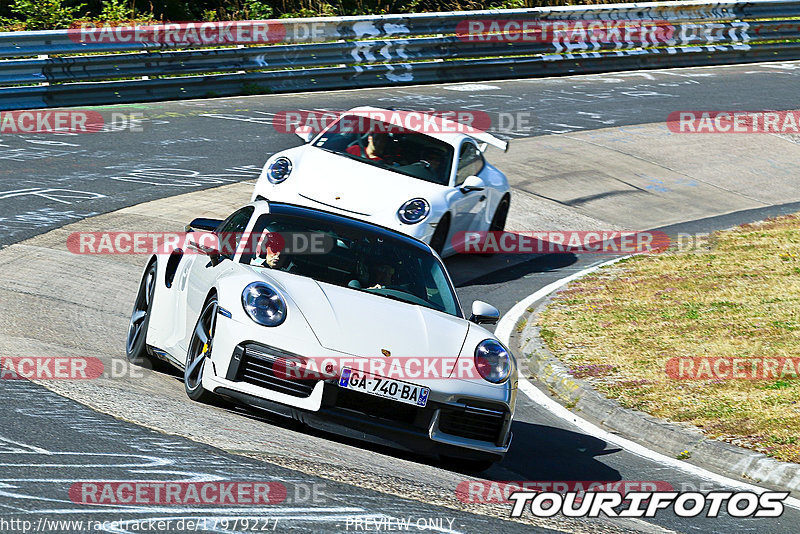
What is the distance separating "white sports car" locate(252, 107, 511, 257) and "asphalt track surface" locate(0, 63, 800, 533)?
0.90 m

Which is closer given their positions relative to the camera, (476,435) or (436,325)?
(476,435)

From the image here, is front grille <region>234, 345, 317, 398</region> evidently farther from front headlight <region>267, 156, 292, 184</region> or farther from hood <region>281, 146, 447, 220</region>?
front headlight <region>267, 156, 292, 184</region>

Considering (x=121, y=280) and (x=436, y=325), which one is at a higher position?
(x=436, y=325)

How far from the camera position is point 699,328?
11.2 metres

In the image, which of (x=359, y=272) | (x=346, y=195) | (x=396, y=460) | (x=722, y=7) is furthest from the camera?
(x=722, y=7)

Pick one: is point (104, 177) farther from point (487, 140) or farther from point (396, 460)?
point (396, 460)

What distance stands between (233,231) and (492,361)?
2.26 metres

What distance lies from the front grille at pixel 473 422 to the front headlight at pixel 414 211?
5.38m

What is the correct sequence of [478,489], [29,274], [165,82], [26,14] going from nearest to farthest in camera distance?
[478,489] < [29,274] < [165,82] < [26,14]

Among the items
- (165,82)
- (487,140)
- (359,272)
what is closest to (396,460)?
(359,272)

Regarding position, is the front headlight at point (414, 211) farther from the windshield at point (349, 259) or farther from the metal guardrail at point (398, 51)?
the metal guardrail at point (398, 51)

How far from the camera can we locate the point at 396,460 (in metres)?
7.00

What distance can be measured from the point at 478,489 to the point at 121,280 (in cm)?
584

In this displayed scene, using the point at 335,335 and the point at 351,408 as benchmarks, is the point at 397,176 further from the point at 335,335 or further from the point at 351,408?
the point at 351,408
